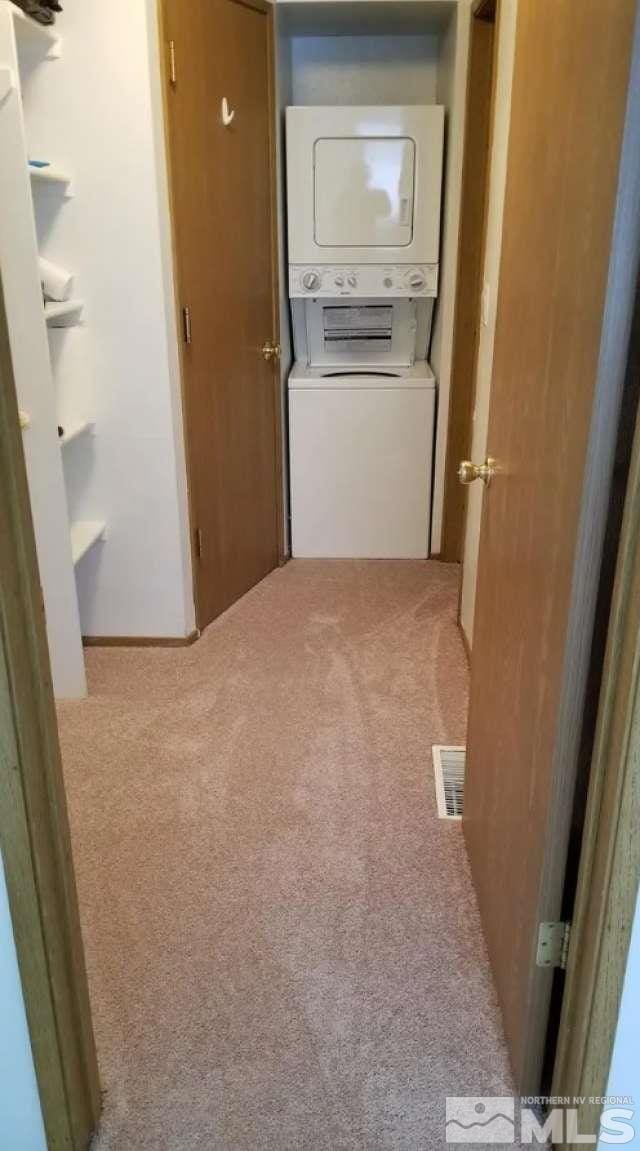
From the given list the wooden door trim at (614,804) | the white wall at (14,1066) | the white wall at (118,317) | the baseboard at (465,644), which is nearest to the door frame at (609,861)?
the wooden door trim at (614,804)

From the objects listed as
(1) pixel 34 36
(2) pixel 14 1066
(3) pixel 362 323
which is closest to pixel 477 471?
(2) pixel 14 1066

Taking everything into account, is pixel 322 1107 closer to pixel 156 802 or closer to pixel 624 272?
pixel 156 802

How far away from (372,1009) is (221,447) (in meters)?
2.02

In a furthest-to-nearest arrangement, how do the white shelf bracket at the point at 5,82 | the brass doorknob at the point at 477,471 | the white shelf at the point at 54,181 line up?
the white shelf at the point at 54,181
the white shelf bracket at the point at 5,82
the brass doorknob at the point at 477,471

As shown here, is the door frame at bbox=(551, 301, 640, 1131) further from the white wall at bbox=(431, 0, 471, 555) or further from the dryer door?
the dryer door

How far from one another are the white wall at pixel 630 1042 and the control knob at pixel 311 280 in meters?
2.90

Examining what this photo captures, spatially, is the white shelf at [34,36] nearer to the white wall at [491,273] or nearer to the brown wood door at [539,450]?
the white wall at [491,273]

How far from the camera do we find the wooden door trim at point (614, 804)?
960 mm

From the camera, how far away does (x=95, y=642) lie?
3.06m

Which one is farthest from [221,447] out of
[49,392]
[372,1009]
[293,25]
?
[372,1009]

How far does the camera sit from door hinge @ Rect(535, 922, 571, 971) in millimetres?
1312

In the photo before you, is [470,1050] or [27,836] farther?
[470,1050]

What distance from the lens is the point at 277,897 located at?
1878 millimetres

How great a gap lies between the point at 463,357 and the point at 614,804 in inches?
103
